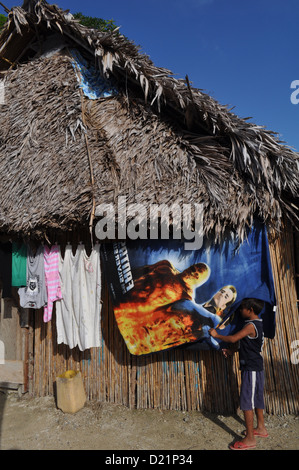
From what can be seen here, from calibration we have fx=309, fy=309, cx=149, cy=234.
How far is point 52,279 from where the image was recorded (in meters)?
4.19

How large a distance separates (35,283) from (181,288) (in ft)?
6.63

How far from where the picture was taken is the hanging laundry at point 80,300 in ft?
13.2

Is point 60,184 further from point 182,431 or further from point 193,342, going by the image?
point 182,431

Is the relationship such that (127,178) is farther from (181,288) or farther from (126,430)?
(126,430)

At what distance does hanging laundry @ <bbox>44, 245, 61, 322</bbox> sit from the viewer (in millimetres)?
4172

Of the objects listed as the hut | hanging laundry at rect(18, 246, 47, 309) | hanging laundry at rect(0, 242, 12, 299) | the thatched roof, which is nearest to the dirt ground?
the hut

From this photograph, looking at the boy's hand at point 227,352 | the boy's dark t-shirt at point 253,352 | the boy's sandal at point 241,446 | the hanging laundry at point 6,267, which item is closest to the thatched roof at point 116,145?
the hanging laundry at point 6,267

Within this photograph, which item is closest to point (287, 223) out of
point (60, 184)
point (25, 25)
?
point (60, 184)

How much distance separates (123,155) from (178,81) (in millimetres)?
1212

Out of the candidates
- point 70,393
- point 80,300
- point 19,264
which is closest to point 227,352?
point 80,300

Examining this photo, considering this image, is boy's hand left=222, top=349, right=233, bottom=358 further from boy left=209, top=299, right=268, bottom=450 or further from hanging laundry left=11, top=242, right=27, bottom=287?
hanging laundry left=11, top=242, right=27, bottom=287

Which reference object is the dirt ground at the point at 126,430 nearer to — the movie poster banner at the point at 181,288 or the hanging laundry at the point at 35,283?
the movie poster banner at the point at 181,288

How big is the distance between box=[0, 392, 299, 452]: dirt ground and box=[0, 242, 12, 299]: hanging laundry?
1.63 meters

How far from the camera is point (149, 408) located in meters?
4.07
